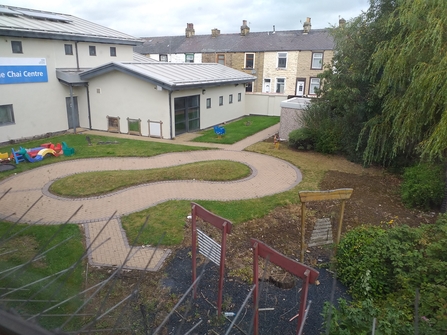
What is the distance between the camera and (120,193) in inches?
416

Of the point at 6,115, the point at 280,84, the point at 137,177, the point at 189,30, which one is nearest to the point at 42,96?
the point at 6,115

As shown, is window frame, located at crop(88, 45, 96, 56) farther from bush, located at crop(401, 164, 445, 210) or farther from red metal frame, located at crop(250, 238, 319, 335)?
red metal frame, located at crop(250, 238, 319, 335)

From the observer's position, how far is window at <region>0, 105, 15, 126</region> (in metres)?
16.0

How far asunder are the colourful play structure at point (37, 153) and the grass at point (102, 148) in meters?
0.19

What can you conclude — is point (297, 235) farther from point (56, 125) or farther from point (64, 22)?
point (64, 22)

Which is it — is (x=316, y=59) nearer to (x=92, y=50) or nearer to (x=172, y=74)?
(x=172, y=74)

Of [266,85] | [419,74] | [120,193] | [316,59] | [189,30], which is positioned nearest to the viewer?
[419,74]

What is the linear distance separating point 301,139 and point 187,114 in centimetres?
675

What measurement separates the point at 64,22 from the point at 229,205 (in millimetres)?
17995

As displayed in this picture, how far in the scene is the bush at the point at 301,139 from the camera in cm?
1553

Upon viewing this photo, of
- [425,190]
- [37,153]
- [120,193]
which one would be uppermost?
[425,190]

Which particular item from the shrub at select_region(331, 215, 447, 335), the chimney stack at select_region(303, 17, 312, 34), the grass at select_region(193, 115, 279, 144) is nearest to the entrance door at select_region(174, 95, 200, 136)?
the grass at select_region(193, 115, 279, 144)

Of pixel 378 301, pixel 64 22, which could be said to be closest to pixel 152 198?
pixel 378 301

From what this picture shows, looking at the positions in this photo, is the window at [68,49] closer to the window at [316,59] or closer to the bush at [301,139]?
the bush at [301,139]
